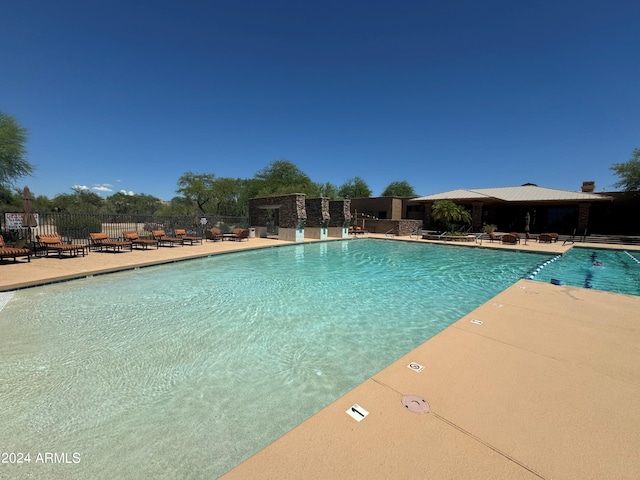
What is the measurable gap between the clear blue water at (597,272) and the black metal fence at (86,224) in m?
17.7

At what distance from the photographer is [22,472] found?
1.97 m

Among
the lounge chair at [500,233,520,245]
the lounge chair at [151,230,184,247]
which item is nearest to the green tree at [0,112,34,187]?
the lounge chair at [151,230,184,247]

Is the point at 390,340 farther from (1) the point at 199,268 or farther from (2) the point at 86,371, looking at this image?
(1) the point at 199,268

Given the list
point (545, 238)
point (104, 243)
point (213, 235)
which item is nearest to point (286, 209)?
point (213, 235)

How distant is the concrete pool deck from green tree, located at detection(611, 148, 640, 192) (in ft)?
78.0

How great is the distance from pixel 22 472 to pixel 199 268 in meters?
8.06

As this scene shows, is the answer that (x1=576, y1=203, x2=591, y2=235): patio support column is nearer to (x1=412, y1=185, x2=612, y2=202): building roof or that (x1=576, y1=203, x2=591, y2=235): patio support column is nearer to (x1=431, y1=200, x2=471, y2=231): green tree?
(x1=412, y1=185, x2=612, y2=202): building roof

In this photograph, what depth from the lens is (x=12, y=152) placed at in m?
12.2

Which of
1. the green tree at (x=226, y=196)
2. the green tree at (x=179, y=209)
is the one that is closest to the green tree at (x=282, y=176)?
the green tree at (x=226, y=196)

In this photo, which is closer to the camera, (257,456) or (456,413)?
(257,456)

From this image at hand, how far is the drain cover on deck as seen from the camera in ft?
7.57

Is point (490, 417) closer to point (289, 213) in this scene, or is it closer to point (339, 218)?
point (289, 213)

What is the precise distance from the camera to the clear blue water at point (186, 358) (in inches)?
89.3

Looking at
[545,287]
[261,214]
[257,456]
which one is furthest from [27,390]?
[261,214]
